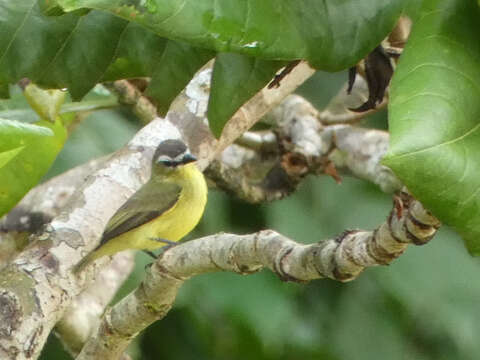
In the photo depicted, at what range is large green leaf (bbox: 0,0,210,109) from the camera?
1076 mm

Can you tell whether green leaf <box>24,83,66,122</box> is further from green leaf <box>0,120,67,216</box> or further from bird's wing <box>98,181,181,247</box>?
bird's wing <box>98,181,181,247</box>

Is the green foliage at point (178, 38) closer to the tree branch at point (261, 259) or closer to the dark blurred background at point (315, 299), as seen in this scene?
the tree branch at point (261, 259)

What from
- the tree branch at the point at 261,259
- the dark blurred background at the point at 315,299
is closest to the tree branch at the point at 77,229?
the tree branch at the point at 261,259

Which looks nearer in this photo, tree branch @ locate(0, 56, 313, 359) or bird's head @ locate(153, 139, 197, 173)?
tree branch @ locate(0, 56, 313, 359)

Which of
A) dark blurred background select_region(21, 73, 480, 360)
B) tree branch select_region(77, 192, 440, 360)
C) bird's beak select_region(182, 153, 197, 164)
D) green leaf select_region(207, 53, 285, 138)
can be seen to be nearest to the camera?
green leaf select_region(207, 53, 285, 138)

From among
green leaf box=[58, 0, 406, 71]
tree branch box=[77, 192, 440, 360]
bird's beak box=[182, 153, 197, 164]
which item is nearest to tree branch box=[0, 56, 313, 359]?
bird's beak box=[182, 153, 197, 164]

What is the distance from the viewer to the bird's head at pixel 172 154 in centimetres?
232

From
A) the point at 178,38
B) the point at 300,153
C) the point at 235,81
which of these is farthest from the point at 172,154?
the point at 178,38

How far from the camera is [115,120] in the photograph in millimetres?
4129

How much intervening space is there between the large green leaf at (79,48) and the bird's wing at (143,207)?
3.64 ft

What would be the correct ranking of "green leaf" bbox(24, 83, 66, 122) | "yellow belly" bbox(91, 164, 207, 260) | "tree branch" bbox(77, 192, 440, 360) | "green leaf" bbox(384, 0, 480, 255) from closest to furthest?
"green leaf" bbox(384, 0, 480, 255)
"tree branch" bbox(77, 192, 440, 360)
"green leaf" bbox(24, 83, 66, 122)
"yellow belly" bbox(91, 164, 207, 260)

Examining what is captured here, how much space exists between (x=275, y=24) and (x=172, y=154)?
1.59 m

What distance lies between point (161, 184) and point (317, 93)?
5.19ft

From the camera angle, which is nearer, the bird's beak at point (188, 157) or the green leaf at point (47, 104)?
the green leaf at point (47, 104)
